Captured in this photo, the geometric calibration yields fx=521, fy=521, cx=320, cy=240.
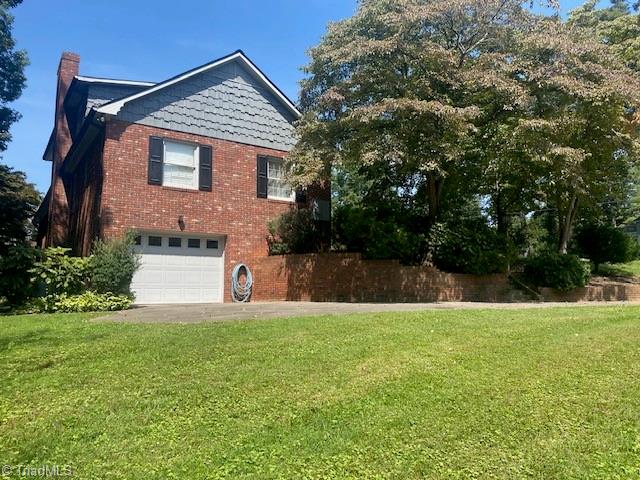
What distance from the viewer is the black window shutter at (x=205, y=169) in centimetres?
1589

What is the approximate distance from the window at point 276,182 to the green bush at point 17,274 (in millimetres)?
7553

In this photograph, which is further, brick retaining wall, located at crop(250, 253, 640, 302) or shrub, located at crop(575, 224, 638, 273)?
shrub, located at crop(575, 224, 638, 273)

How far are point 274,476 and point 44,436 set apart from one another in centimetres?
186

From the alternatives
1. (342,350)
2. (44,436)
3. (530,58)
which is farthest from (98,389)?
(530,58)

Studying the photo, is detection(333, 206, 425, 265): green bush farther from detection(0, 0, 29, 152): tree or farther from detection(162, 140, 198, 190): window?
detection(0, 0, 29, 152): tree

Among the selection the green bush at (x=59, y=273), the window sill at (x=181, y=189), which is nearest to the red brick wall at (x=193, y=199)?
the window sill at (x=181, y=189)

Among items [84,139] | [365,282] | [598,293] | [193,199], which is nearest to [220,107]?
[193,199]

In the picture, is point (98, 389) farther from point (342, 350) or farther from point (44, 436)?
point (342, 350)

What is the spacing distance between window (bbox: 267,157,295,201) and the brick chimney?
27.9 feet

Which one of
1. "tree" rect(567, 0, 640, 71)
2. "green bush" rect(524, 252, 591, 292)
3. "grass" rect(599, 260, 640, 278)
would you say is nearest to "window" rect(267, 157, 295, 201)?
"green bush" rect(524, 252, 591, 292)

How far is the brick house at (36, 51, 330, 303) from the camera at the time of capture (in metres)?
14.7

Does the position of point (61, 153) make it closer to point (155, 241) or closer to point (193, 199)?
point (155, 241)

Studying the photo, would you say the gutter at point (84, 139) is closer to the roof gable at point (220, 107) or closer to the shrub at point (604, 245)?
the roof gable at point (220, 107)

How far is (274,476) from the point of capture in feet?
11.3
